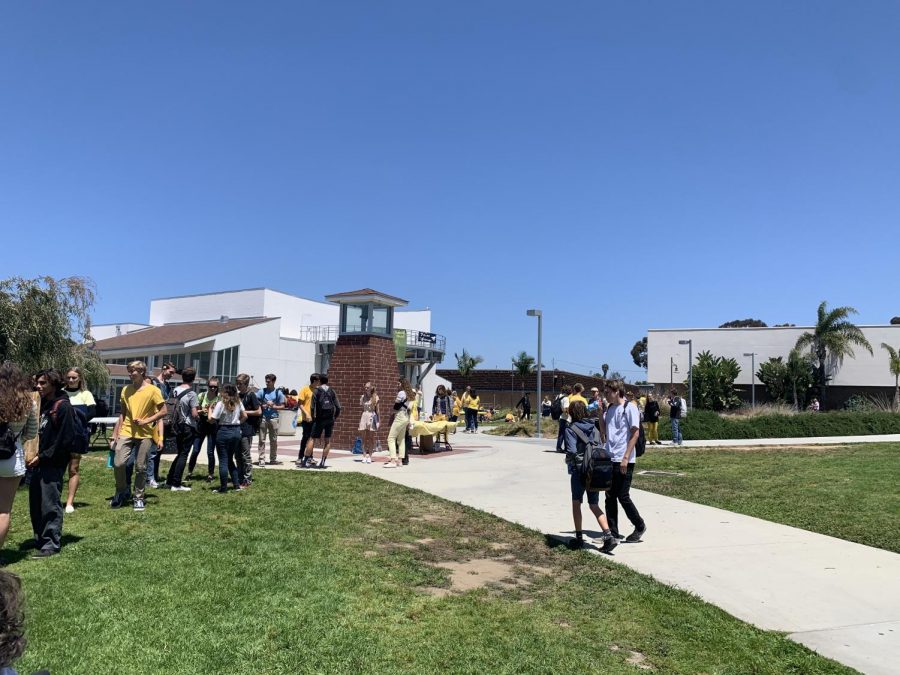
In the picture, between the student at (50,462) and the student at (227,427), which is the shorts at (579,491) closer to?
the student at (50,462)

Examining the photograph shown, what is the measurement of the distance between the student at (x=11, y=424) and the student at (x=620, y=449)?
5.24m

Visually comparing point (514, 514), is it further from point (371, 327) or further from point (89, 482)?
point (371, 327)

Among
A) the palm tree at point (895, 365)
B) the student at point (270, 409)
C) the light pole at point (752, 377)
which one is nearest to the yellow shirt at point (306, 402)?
the student at point (270, 409)

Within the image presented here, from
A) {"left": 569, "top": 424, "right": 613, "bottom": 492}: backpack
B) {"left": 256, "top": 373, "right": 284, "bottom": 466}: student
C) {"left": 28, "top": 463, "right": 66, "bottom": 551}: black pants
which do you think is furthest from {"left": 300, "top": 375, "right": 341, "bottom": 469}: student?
{"left": 569, "top": 424, "right": 613, "bottom": 492}: backpack

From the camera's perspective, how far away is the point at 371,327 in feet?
58.2

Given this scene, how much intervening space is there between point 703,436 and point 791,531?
17.4 metres

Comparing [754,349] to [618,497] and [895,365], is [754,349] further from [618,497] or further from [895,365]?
[618,497]

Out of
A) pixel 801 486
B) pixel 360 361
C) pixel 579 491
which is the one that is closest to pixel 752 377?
pixel 360 361

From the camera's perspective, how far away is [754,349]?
2009 inches

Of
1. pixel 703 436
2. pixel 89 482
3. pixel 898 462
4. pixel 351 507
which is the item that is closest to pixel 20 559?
pixel 351 507

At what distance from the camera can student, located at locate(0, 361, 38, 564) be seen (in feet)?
16.7

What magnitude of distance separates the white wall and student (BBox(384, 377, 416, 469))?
41.3m

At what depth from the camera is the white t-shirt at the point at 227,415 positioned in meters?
9.80

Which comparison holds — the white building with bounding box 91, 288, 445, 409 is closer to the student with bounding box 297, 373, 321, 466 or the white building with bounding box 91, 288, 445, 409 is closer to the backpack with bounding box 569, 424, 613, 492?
the student with bounding box 297, 373, 321, 466
